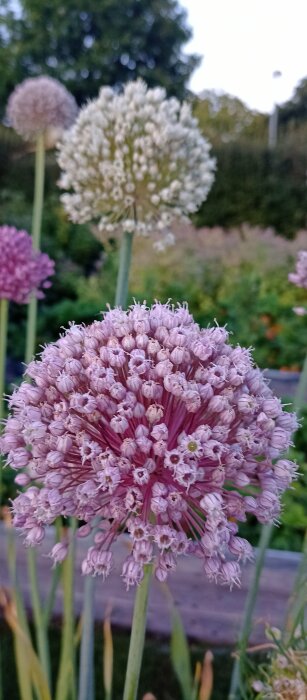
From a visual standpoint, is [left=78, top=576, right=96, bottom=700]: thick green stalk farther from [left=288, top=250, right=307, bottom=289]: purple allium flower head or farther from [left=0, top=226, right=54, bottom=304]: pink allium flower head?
[left=288, top=250, right=307, bottom=289]: purple allium flower head

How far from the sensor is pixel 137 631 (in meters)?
0.78

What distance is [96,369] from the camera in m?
0.82

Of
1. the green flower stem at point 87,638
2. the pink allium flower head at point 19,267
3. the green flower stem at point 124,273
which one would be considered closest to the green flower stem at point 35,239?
the pink allium flower head at point 19,267

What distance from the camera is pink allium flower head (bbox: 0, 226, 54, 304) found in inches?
59.6

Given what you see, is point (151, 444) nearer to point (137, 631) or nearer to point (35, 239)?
point (137, 631)

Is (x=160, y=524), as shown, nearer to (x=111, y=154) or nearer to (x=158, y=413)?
(x=158, y=413)

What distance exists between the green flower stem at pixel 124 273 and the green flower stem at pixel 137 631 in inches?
27.1

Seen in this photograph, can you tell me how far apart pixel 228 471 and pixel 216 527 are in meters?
0.07

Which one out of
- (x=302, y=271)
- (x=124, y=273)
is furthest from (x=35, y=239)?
(x=302, y=271)

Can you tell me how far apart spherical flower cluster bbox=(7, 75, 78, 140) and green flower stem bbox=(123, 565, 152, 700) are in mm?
1802

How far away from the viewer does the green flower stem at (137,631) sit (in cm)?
78

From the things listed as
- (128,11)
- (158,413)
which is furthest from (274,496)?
(128,11)

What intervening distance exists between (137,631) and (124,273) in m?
0.89

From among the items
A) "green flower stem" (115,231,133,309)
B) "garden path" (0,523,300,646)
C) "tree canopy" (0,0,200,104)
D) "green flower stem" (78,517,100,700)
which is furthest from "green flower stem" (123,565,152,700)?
"tree canopy" (0,0,200,104)
